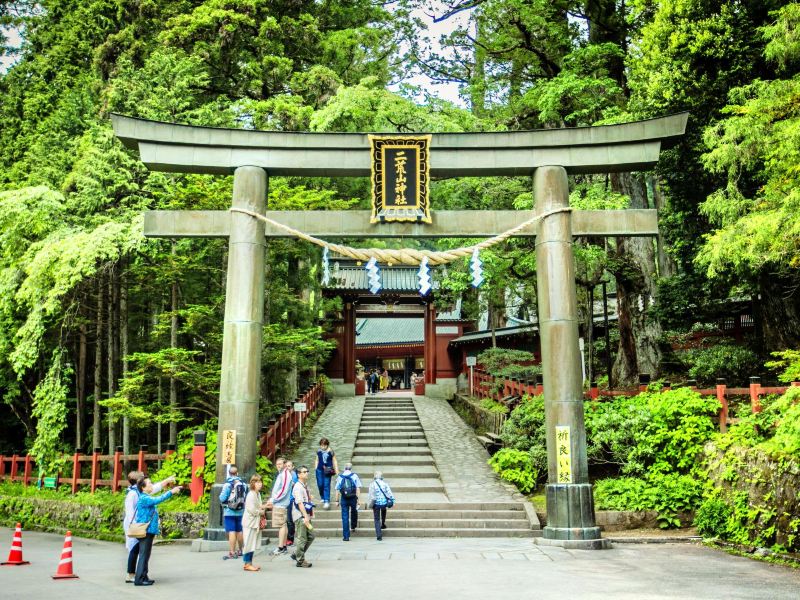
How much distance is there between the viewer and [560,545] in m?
10.9

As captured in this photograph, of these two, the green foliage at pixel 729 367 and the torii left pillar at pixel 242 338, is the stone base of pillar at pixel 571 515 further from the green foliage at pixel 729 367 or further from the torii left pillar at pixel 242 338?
the green foliage at pixel 729 367

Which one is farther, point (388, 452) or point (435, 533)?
point (388, 452)

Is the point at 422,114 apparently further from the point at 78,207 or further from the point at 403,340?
the point at 403,340

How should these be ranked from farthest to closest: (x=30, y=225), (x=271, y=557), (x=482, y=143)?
(x=30, y=225) → (x=482, y=143) → (x=271, y=557)

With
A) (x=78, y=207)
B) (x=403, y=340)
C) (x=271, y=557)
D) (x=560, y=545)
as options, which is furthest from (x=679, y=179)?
(x=403, y=340)

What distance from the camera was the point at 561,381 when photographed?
11461mm

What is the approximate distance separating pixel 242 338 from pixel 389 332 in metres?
25.6

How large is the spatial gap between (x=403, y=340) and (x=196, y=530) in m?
23.9

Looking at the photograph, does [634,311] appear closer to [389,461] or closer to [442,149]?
[389,461]

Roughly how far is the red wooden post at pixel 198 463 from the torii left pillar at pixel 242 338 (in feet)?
5.67

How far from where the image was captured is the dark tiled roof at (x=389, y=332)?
118 feet

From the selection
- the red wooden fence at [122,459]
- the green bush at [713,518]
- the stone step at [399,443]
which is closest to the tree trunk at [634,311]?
the stone step at [399,443]

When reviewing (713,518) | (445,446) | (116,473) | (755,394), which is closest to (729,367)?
(755,394)

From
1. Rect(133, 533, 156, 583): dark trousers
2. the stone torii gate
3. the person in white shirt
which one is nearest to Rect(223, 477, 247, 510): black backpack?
the stone torii gate
